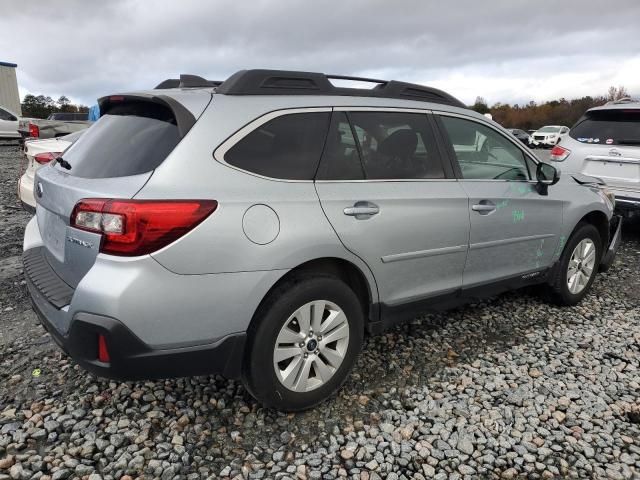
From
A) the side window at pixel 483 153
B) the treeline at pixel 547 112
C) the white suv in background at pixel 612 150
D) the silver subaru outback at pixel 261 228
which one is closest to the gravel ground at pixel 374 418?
the silver subaru outback at pixel 261 228

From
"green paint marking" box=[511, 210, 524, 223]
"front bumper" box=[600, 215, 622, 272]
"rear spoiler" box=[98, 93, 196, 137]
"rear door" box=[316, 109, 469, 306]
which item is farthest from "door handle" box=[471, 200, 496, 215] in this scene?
"front bumper" box=[600, 215, 622, 272]

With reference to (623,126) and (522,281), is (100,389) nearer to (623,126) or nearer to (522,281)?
(522,281)

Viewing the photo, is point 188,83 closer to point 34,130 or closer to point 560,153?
point 560,153

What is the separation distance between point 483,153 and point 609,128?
370 cm

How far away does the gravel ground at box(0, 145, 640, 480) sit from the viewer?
2340 millimetres

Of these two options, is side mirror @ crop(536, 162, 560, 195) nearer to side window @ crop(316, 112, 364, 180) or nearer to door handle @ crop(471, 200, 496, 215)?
door handle @ crop(471, 200, 496, 215)

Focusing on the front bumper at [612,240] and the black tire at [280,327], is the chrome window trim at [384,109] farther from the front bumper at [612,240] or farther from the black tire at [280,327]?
the front bumper at [612,240]

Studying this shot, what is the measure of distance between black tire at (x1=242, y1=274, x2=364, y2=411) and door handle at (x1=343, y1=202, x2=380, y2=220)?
0.35 metres

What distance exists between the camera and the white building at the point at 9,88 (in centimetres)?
2973

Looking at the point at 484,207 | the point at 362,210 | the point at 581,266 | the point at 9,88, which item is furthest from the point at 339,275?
the point at 9,88

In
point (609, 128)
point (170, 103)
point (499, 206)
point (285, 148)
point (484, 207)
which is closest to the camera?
point (170, 103)

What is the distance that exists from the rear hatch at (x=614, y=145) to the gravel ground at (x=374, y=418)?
9.98 feet

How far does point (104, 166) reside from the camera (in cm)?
247

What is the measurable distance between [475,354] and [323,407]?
1260 millimetres
